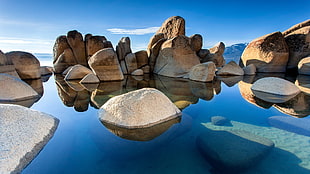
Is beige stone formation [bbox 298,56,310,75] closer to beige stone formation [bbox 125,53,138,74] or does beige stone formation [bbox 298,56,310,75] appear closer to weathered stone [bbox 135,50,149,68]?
weathered stone [bbox 135,50,149,68]

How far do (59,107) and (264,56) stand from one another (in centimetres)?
1358

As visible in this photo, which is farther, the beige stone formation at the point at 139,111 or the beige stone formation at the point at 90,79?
the beige stone formation at the point at 90,79

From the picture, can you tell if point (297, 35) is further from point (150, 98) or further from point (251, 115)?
point (150, 98)

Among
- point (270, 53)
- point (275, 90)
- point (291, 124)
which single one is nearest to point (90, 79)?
point (291, 124)

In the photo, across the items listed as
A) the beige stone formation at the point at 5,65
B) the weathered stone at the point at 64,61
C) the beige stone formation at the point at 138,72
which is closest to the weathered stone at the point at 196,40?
the beige stone formation at the point at 138,72

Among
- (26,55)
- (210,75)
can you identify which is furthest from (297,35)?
(26,55)

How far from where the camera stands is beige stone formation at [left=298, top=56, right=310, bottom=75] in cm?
1038

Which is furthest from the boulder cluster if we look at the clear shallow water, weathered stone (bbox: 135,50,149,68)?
the clear shallow water

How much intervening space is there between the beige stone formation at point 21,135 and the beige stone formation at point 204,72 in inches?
265

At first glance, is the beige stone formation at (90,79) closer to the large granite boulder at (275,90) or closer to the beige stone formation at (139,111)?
the beige stone formation at (139,111)

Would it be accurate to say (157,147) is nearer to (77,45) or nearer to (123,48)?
(123,48)

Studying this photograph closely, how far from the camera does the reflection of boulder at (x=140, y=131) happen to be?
248cm

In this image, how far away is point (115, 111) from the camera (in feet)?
9.96

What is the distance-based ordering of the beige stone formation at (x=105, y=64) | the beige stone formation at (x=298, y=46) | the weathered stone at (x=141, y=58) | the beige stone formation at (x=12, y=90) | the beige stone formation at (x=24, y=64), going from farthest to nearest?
the weathered stone at (x=141, y=58)
the beige stone formation at (x=298, y=46)
the beige stone formation at (x=24, y=64)
the beige stone formation at (x=105, y=64)
the beige stone formation at (x=12, y=90)
